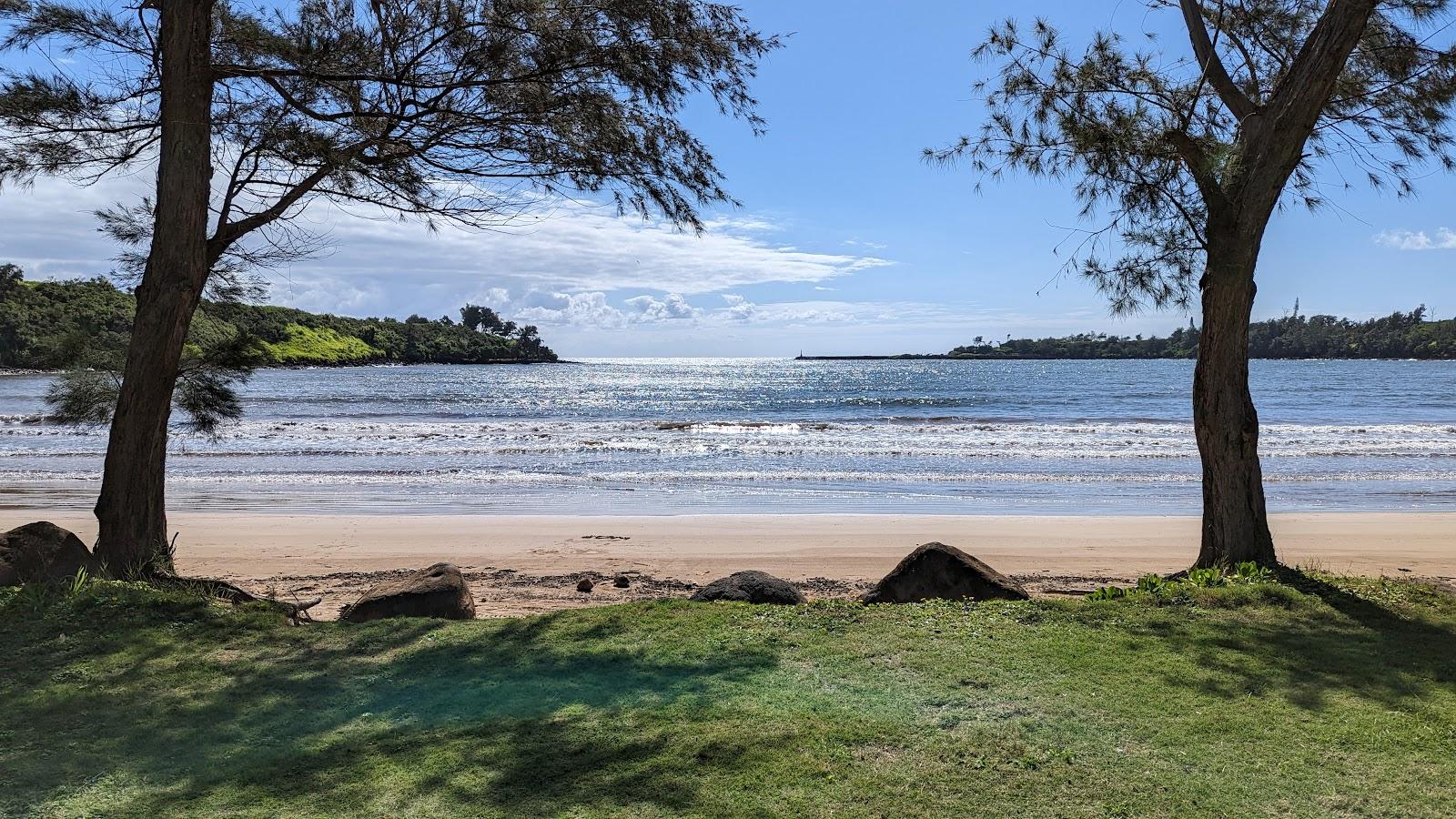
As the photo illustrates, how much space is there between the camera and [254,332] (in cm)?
A: 816

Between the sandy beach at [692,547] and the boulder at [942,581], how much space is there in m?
1.90

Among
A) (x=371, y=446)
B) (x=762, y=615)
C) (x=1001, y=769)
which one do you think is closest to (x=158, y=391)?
(x=762, y=615)

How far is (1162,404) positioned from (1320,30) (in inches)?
1674

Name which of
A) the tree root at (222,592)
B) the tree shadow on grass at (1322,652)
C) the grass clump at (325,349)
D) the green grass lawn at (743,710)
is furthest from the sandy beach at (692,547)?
the grass clump at (325,349)

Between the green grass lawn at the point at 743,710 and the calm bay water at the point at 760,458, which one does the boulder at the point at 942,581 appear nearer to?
the green grass lawn at the point at 743,710

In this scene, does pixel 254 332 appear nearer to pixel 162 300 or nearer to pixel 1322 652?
pixel 162 300

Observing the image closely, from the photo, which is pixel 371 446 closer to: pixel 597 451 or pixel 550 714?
pixel 597 451

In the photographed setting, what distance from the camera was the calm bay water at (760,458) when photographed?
16734mm

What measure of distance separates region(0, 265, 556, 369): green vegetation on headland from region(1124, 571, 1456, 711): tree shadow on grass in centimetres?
746

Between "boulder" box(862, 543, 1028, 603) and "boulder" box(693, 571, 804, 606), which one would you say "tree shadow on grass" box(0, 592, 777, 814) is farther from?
"boulder" box(862, 543, 1028, 603)

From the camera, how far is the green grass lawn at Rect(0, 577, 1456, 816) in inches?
140

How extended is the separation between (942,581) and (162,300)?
6125 mm

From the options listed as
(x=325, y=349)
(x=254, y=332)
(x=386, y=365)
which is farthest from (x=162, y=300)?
(x=386, y=365)

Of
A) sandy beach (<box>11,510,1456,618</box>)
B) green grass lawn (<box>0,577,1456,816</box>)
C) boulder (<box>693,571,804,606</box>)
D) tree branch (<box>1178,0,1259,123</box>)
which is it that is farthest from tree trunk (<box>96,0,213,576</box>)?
tree branch (<box>1178,0,1259,123</box>)
